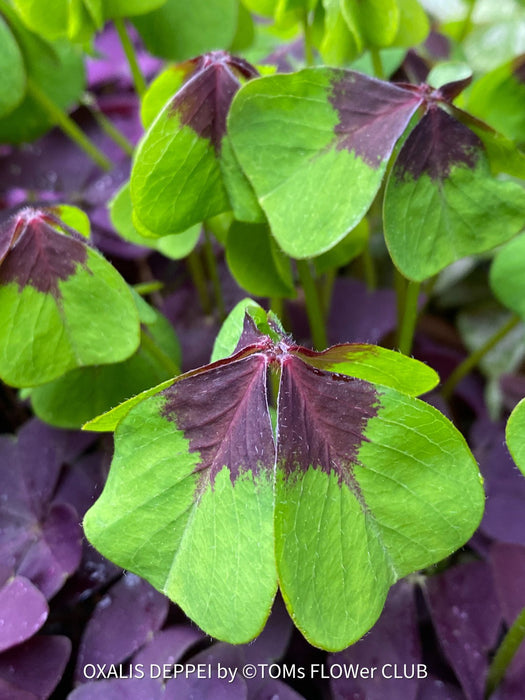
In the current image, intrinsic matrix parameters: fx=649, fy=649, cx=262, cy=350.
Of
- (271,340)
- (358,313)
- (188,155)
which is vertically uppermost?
(188,155)

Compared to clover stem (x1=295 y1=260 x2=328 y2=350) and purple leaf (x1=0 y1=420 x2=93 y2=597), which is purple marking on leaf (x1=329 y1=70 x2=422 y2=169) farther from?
purple leaf (x1=0 y1=420 x2=93 y2=597)

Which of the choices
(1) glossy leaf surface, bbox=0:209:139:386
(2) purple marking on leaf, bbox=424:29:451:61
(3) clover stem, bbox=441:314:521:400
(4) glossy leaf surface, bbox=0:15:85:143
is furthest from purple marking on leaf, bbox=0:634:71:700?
(2) purple marking on leaf, bbox=424:29:451:61

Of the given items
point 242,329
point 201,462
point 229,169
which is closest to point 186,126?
point 229,169

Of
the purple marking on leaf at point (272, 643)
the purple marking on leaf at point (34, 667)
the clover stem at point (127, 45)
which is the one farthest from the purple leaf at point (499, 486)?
the clover stem at point (127, 45)

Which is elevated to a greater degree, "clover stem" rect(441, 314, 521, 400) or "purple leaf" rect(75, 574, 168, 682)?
"purple leaf" rect(75, 574, 168, 682)

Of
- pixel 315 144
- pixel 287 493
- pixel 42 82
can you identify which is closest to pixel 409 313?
pixel 315 144

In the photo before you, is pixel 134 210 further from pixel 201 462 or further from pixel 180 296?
pixel 180 296

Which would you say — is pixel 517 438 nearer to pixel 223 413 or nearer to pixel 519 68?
pixel 223 413

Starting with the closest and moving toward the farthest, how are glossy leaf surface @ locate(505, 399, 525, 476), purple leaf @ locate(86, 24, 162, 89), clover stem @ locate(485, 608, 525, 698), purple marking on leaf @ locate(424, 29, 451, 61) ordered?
glossy leaf surface @ locate(505, 399, 525, 476) < clover stem @ locate(485, 608, 525, 698) < purple marking on leaf @ locate(424, 29, 451, 61) < purple leaf @ locate(86, 24, 162, 89)
